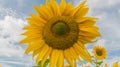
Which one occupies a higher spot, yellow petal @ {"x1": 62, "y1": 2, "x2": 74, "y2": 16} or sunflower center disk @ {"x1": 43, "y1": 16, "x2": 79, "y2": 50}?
yellow petal @ {"x1": 62, "y1": 2, "x2": 74, "y2": 16}

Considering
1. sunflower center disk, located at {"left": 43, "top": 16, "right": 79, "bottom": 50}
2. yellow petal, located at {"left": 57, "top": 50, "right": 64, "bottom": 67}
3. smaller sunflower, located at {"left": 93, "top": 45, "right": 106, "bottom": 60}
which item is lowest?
yellow petal, located at {"left": 57, "top": 50, "right": 64, "bottom": 67}

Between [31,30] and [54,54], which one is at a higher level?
[31,30]

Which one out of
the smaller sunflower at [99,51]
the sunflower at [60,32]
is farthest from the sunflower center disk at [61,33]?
the smaller sunflower at [99,51]

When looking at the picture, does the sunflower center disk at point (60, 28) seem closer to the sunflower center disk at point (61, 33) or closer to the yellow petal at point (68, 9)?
the sunflower center disk at point (61, 33)

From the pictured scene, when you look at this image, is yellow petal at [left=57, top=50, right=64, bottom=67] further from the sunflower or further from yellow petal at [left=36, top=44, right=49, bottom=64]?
yellow petal at [left=36, top=44, right=49, bottom=64]

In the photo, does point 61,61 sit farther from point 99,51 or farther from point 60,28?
point 99,51

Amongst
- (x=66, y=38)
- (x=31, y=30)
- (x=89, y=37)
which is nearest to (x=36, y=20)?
(x=31, y=30)

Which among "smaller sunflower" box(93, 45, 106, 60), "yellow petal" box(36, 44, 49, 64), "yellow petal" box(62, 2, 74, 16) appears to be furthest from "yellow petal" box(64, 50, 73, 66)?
"smaller sunflower" box(93, 45, 106, 60)

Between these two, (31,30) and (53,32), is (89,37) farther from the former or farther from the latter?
(31,30)
